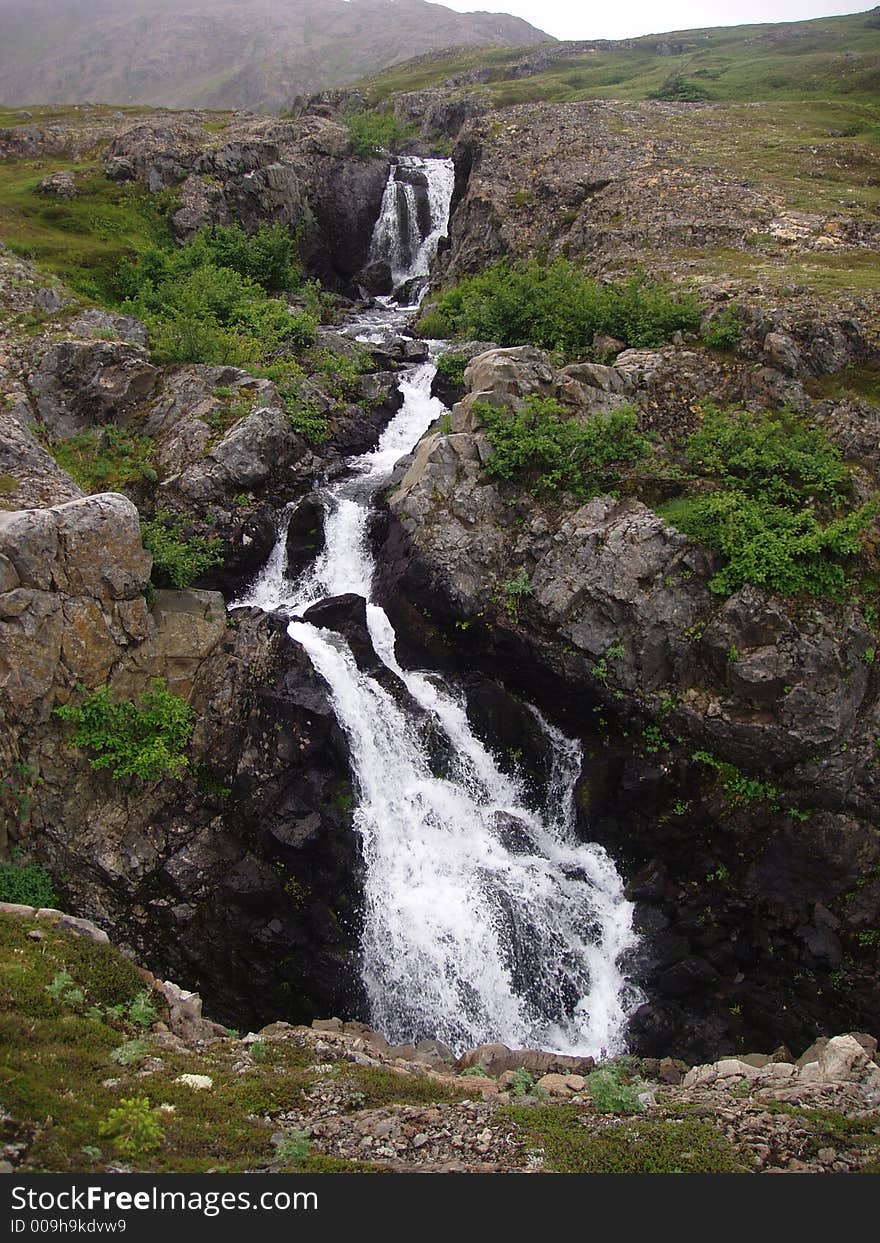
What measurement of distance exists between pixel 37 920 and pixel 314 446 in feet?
60.9

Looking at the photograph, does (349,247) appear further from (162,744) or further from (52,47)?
(52,47)

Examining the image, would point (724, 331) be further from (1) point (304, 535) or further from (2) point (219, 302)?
(2) point (219, 302)

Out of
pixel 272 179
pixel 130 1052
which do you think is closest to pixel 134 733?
pixel 130 1052

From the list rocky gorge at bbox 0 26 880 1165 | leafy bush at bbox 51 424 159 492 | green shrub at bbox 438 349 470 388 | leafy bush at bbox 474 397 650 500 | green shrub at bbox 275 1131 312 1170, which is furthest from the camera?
green shrub at bbox 438 349 470 388

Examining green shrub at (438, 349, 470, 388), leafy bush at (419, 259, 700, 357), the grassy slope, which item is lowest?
green shrub at (438, 349, 470, 388)

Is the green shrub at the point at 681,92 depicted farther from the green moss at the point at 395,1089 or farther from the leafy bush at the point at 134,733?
the green moss at the point at 395,1089

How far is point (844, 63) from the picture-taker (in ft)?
187

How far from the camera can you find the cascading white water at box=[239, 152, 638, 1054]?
15930mm

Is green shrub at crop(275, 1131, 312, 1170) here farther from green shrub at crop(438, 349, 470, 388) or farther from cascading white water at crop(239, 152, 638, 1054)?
green shrub at crop(438, 349, 470, 388)

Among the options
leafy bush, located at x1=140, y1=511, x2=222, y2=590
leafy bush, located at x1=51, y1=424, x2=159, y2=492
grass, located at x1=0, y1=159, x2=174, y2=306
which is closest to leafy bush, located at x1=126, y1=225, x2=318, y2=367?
grass, located at x1=0, y1=159, x2=174, y2=306

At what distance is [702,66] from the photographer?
2726 inches

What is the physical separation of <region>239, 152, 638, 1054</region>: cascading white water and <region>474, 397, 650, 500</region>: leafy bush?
6.44 meters

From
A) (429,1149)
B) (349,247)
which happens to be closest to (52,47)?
(349,247)

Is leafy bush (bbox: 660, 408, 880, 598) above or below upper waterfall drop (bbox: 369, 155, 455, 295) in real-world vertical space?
below
